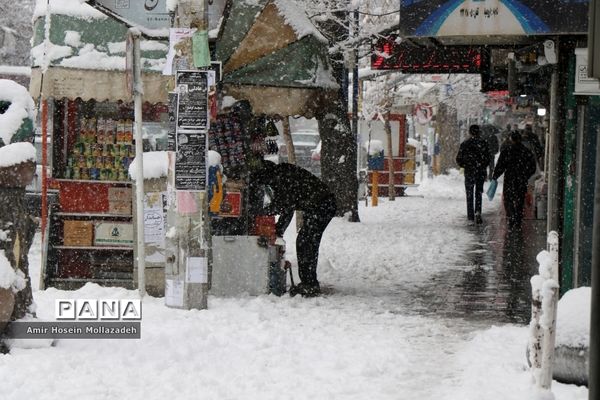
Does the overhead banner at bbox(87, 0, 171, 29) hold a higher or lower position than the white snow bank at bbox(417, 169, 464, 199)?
higher

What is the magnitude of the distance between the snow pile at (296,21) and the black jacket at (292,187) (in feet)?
4.70

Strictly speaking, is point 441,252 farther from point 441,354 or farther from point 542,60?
point 441,354

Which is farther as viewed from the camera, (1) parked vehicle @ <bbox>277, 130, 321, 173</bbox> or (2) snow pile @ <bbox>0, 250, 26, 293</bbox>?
(1) parked vehicle @ <bbox>277, 130, 321, 173</bbox>

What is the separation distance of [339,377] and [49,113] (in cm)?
636

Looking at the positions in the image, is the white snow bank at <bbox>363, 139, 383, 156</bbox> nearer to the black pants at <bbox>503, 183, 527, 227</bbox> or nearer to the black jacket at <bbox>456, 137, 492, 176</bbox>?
the black jacket at <bbox>456, 137, 492, 176</bbox>

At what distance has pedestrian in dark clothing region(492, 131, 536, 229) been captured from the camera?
68.3ft

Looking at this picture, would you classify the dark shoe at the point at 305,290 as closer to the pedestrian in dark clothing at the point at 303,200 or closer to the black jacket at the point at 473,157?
the pedestrian in dark clothing at the point at 303,200

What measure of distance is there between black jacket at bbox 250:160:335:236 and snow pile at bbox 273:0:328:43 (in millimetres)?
1434

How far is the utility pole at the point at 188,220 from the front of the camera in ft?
33.6

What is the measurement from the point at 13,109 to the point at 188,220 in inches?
111

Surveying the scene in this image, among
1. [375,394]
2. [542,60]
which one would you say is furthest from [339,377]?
[542,60]

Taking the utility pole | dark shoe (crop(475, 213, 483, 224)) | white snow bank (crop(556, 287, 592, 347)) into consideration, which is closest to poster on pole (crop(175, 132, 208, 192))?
the utility pole

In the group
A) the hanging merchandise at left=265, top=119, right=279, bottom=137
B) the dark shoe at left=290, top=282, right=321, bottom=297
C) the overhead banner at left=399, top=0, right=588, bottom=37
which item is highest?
the overhead banner at left=399, top=0, right=588, bottom=37

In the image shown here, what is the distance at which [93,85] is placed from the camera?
1115cm
